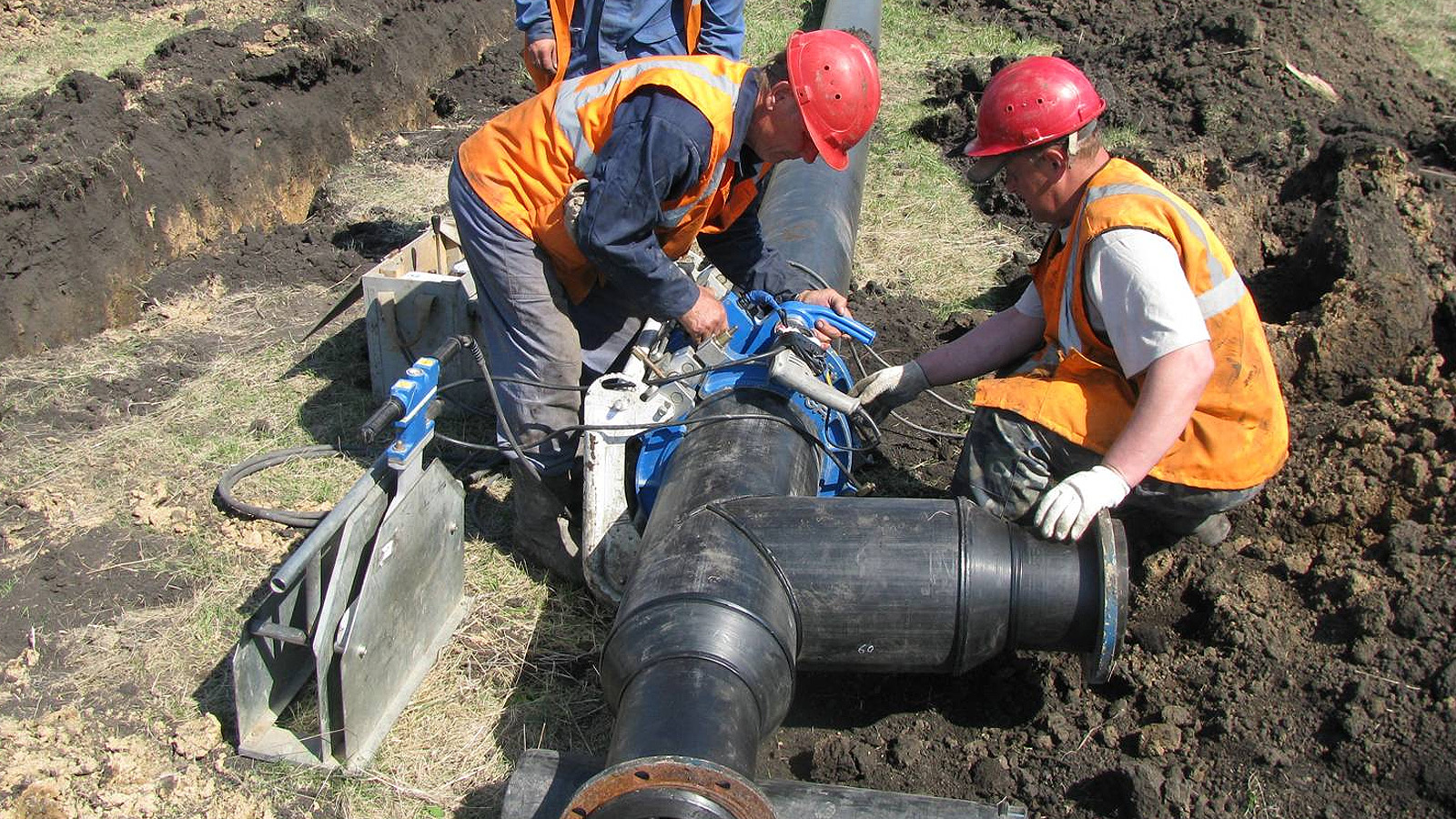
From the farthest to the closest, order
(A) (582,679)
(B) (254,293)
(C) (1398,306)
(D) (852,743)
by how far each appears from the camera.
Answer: (B) (254,293) → (C) (1398,306) → (A) (582,679) → (D) (852,743)

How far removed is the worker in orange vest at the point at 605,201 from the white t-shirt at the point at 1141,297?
2.70 feet

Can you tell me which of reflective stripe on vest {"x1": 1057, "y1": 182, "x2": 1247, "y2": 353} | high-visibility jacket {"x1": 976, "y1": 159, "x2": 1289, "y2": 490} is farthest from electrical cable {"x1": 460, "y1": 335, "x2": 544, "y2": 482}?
reflective stripe on vest {"x1": 1057, "y1": 182, "x2": 1247, "y2": 353}

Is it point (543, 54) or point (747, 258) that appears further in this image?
point (543, 54)

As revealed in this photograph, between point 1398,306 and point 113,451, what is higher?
point 1398,306

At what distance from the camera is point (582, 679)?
11.2 feet

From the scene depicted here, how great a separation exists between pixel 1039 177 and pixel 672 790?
198 centimetres

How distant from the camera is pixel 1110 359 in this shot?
121 inches

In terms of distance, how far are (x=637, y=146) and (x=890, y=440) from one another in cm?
185

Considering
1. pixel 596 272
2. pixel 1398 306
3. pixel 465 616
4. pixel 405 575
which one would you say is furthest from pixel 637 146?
pixel 1398 306

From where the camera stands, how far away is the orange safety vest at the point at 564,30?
4.59 metres

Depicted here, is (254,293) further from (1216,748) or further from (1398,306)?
(1398,306)

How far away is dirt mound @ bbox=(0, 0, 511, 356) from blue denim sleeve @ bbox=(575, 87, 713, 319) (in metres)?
2.98

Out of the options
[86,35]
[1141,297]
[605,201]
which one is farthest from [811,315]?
[86,35]

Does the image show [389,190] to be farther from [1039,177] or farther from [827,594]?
[827,594]
